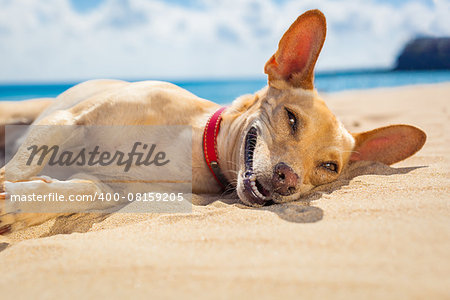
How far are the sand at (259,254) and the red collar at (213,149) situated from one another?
0.82 meters

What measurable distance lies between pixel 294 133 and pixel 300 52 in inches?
28.2

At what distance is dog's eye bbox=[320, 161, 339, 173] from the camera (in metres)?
2.80

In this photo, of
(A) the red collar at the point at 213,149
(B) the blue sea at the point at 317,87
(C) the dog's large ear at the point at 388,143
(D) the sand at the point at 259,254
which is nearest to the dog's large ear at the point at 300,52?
(A) the red collar at the point at 213,149

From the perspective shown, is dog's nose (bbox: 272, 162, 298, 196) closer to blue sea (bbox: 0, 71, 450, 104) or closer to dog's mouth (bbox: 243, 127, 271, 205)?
dog's mouth (bbox: 243, 127, 271, 205)

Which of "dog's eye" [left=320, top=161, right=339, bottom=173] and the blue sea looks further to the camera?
the blue sea

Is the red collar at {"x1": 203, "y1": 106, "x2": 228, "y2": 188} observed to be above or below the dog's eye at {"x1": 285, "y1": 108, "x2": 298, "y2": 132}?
below

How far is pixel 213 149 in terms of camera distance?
3.07m

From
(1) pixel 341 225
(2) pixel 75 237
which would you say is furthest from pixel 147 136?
(1) pixel 341 225

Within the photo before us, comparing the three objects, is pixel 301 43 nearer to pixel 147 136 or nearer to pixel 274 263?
Result: pixel 147 136

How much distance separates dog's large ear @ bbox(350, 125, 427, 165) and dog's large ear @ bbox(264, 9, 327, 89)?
802 mm

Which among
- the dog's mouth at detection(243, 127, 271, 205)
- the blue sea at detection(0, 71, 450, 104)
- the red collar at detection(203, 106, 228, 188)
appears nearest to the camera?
the dog's mouth at detection(243, 127, 271, 205)

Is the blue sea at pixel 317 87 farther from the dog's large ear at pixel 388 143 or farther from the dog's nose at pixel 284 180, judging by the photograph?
the dog's nose at pixel 284 180

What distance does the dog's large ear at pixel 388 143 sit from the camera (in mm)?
3230

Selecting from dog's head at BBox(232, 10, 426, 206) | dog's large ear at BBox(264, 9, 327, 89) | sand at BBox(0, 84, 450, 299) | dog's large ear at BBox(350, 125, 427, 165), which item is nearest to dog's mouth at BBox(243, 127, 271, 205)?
dog's head at BBox(232, 10, 426, 206)
